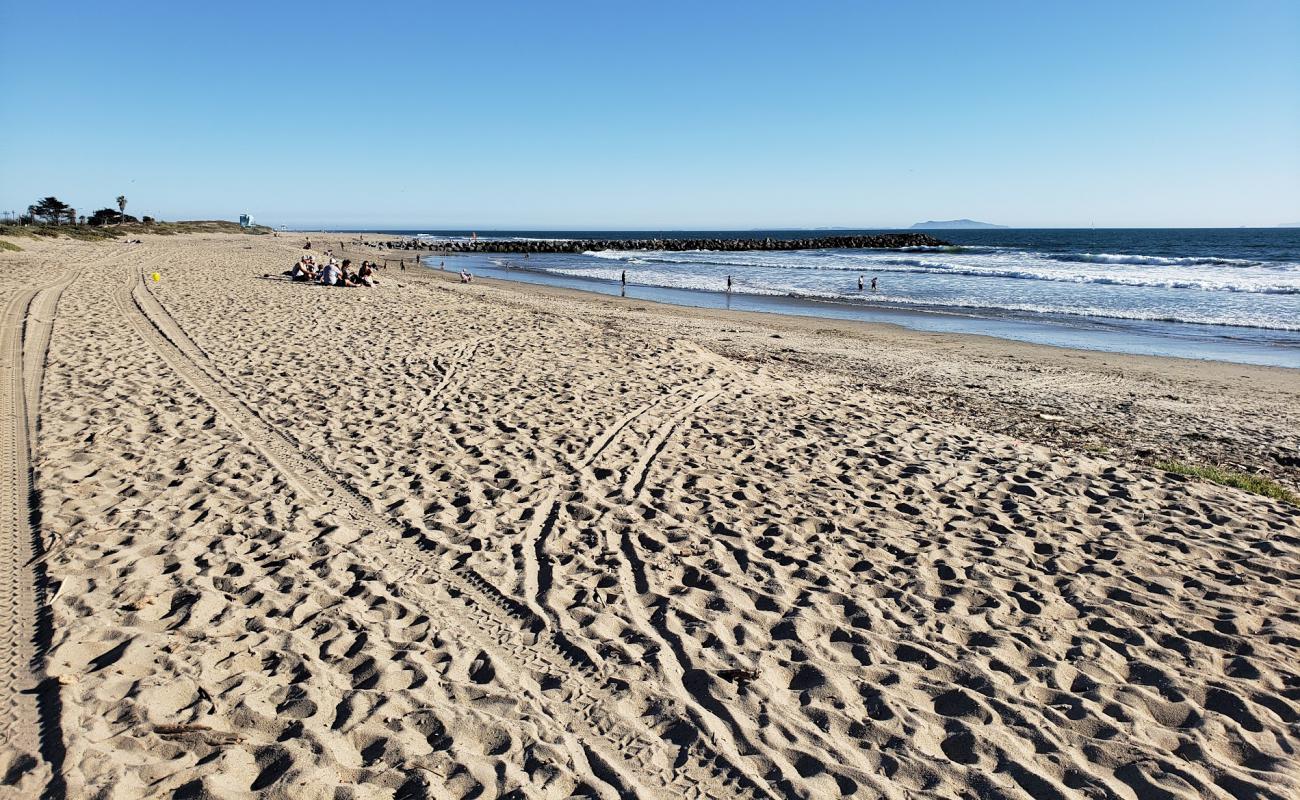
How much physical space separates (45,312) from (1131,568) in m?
17.1

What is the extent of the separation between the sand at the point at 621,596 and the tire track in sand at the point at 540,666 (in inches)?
0.7

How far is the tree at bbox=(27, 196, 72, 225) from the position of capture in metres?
60.3

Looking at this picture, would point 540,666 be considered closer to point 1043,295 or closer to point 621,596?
point 621,596

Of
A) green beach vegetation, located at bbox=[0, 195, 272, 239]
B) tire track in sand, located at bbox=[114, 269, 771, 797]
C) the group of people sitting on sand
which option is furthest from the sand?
green beach vegetation, located at bbox=[0, 195, 272, 239]

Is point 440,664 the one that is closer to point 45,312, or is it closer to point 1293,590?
point 1293,590

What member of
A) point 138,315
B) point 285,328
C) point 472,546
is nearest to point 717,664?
point 472,546

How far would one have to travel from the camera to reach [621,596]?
459 cm

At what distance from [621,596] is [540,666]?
2.82 ft

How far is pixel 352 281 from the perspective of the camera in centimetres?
2222

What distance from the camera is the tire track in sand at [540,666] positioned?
312 cm

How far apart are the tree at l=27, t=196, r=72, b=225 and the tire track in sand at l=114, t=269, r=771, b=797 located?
7101cm

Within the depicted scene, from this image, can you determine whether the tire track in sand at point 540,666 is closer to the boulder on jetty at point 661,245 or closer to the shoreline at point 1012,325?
the shoreline at point 1012,325

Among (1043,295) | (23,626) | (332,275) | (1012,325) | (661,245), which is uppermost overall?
(661,245)

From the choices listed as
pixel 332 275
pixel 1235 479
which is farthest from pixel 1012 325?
pixel 332 275
